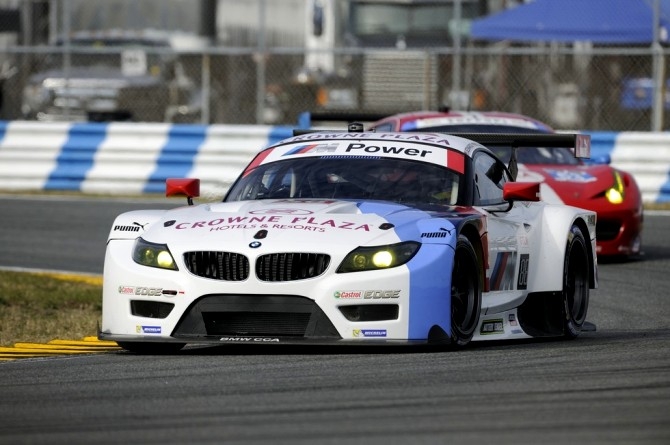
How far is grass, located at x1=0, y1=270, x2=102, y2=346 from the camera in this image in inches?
392

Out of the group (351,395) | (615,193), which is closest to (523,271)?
(351,395)

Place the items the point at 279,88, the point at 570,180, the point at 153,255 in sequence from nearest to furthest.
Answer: the point at 153,255 < the point at 570,180 < the point at 279,88

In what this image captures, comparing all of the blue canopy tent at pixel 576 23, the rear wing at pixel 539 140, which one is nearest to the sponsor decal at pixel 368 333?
the rear wing at pixel 539 140

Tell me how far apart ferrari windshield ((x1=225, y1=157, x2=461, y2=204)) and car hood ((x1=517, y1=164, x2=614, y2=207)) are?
4.56m

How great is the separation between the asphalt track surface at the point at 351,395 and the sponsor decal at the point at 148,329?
0.15m

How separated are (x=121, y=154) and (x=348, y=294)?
45.3 feet

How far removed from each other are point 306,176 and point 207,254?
1383 millimetres

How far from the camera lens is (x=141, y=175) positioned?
20781 mm

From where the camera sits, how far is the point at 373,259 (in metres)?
7.46

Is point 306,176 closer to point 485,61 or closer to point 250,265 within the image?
point 250,265

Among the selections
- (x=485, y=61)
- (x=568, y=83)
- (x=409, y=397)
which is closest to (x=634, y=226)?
(x=409, y=397)

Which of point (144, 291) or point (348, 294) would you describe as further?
point (144, 291)

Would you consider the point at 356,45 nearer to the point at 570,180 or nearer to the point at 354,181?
the point at 570,180

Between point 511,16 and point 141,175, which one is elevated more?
point 511,16
